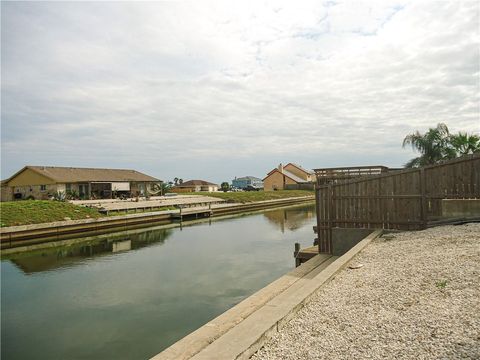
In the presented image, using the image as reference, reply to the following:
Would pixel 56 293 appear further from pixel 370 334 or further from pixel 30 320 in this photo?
pixel 370 334

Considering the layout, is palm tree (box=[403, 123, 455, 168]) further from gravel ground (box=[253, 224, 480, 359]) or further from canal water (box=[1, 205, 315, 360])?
gravel ground (box=[253, 224, 480, 359])

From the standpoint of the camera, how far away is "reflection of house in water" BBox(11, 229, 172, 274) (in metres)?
16.3

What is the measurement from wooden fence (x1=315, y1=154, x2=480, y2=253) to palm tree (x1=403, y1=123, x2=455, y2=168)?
1263 cm

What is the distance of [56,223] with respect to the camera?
947 inches

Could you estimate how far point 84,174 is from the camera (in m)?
42.0

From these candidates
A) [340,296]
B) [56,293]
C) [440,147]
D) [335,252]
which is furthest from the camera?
[440,147]

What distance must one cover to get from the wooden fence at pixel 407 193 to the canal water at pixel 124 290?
4294mm

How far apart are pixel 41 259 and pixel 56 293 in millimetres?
6507

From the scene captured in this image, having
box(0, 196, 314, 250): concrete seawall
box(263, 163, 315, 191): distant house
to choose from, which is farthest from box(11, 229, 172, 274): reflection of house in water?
box(263, 163, 315, 191): distant house

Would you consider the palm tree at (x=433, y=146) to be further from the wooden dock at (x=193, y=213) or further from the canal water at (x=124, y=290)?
the wooden dock at (x=193, y=213)

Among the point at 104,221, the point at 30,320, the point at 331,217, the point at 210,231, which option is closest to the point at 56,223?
the point at 104,221

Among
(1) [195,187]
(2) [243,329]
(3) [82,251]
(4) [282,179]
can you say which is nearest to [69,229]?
(3) [82,251]

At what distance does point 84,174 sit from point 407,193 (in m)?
39.9

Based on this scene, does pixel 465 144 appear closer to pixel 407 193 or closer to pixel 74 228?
pixel 407 193
